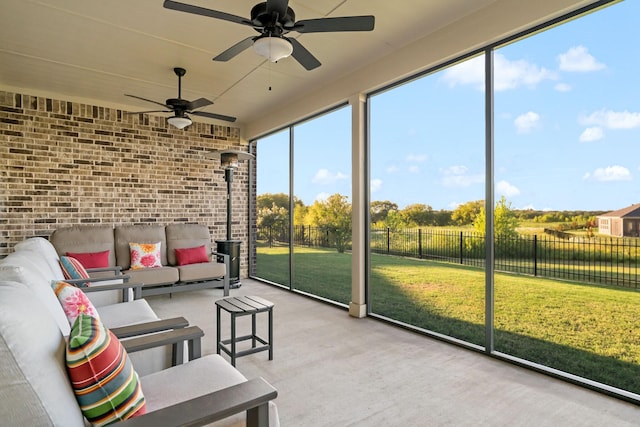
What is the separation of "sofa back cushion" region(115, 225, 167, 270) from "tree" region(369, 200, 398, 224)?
379cm

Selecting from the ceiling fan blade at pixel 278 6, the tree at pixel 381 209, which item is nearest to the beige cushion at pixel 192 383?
the ceiling fan blade at pixel 278 6

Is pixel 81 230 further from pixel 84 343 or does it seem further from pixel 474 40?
pixel 474 40

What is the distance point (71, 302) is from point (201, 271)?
3.26 meters

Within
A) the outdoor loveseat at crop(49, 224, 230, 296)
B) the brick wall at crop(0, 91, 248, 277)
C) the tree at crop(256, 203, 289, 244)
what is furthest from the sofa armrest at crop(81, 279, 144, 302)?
the tree at crop(256, 203, 289, 244)

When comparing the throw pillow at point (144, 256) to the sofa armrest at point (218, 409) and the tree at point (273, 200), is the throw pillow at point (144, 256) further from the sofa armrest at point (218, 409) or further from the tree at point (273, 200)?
the sofa armrest at point (218, 409)

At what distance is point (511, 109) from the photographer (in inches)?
218

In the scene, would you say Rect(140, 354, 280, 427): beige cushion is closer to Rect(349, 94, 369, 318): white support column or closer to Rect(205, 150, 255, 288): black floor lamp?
Rect(349, 94, 369, 318): white support column

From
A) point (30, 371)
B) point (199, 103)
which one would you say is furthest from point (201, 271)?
point (30, 371)

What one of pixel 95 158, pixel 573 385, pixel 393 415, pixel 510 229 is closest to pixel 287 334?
pixel 393 415

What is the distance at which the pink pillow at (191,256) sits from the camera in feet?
16.9

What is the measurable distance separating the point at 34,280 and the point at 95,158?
4437mm

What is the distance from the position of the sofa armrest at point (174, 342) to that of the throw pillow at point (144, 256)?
3266mm

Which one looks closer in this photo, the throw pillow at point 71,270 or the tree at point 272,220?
the throw pillow at point 71,270

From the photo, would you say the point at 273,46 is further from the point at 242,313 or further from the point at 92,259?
the point at 92,259
